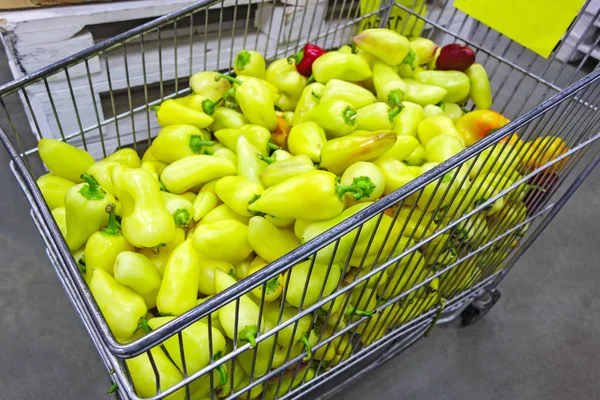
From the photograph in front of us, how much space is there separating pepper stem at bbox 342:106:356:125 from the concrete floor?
593 millimetres

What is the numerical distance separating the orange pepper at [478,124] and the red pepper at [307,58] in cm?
31

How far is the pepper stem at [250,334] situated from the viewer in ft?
1.67

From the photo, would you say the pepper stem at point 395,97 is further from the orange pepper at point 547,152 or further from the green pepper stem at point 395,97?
the orange pepper at point 547,152

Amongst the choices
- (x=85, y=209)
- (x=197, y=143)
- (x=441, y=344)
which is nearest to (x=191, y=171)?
(x=197, y=143)

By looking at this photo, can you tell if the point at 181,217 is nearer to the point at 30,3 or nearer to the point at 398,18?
the point at 30,3

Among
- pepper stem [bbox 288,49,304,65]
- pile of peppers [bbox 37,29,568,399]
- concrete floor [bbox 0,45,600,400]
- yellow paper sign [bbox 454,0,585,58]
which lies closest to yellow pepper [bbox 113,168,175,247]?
pile of peppers [bbox 37,29,568,399]

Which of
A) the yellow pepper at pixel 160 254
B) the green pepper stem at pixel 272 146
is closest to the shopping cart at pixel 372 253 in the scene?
the yellow pepper at pixel 160 254

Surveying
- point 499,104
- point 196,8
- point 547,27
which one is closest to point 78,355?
point 196,8

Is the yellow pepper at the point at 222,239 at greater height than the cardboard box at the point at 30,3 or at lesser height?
lesser

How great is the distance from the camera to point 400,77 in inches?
37.3

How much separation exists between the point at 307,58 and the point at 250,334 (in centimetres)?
61

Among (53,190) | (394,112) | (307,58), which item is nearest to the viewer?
(53,190)

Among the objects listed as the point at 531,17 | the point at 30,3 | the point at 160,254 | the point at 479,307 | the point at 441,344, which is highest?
the point at 531,17

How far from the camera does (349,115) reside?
78 cm
